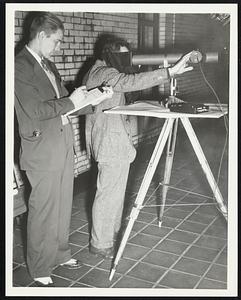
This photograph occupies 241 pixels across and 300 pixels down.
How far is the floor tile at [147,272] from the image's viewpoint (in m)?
2.99

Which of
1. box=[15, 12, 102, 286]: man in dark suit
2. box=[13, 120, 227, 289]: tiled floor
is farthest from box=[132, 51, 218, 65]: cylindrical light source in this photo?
box=[13, 120, 227, 289]: tiled floor

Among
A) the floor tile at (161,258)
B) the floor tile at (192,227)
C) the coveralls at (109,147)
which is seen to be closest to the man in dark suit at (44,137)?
the coveralls at (109,147)

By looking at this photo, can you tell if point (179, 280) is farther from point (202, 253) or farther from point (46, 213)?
point (46, 213)

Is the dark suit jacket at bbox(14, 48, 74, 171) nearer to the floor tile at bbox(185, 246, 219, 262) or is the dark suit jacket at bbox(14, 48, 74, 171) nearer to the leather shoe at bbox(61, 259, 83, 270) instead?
the leather shoe at bbox(61, 259, 83, 270)

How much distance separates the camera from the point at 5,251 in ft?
8.77

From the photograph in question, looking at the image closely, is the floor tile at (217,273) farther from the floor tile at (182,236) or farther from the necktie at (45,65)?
the necktie at (45,65)

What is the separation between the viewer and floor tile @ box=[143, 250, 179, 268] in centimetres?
320

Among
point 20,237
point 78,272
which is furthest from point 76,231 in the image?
point 78,272

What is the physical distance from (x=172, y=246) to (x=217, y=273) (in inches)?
21.4

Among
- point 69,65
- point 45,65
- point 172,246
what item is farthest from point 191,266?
point 69,65

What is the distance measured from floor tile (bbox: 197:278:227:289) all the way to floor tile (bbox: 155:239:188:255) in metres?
0.47

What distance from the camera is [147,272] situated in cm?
307

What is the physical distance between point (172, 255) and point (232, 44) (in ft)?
5.91
